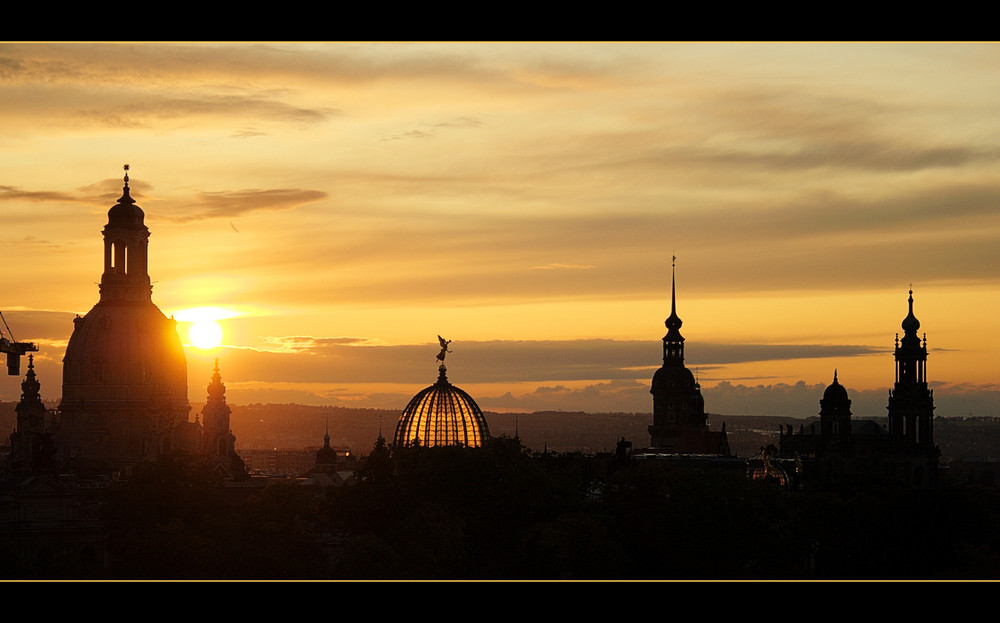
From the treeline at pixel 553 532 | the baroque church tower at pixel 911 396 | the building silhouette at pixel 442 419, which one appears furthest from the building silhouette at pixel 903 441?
the treeline at pixel 553 532

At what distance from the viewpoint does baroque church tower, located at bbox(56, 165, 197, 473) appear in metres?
160

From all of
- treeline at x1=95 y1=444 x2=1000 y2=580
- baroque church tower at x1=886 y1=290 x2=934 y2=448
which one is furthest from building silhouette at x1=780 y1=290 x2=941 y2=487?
treeline at x1=95 y1=444 x2=1000 y2=580

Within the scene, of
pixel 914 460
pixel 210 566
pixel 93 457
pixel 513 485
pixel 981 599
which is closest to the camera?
pixel 981 599

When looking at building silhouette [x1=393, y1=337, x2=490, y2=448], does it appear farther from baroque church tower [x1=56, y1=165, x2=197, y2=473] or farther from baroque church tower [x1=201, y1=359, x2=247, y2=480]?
baroque church tower [x1=201, y1=359, x2=247, y2=480]

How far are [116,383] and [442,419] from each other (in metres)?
41.9

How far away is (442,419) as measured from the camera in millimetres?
134750

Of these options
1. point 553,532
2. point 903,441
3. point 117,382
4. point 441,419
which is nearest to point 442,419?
point 441,419

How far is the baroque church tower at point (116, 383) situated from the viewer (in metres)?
160

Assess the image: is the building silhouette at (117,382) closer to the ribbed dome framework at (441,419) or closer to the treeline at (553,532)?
the ribbed dome framework at (441,419)

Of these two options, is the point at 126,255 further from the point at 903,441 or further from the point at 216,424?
the point at 903,441
